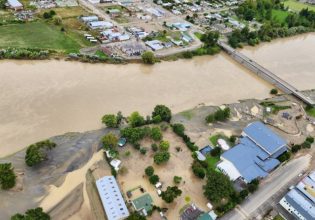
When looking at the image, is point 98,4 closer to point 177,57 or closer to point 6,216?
point 177,57

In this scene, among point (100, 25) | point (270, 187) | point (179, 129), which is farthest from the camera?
point (100, 25)

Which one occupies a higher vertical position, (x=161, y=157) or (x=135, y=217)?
(x=135, y=217)

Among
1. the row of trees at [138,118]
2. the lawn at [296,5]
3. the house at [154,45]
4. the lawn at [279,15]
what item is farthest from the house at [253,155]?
the lawn at [296,5]

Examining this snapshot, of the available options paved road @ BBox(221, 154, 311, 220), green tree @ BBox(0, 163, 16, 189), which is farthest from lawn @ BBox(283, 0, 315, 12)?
green tree @ BBox(0, 163, 16, 189)

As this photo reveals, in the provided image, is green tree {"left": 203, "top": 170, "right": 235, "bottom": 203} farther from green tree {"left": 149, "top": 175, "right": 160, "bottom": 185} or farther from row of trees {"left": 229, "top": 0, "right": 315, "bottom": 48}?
row of trees {"left": 229, "top": 0, "right": 315, "bottom": 48}

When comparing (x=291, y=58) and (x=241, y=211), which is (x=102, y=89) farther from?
(x=291, y=58)

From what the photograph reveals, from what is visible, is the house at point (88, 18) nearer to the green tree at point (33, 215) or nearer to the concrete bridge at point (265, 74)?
the concrete bridge at point (265, 74)

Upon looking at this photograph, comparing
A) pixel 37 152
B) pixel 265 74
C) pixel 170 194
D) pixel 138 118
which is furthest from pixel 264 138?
pixel 37 152

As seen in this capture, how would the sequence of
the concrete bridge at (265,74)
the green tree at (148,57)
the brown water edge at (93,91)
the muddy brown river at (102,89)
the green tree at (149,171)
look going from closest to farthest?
the green tree at (149,171) → the brown water edge at (93,91) → the muddy brown river at (102,89) → the concrete bridge at (265,74) → the green tree at (148,57)
